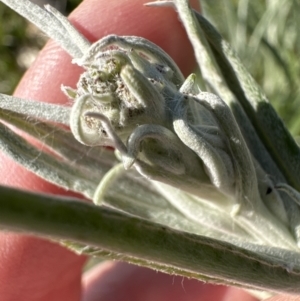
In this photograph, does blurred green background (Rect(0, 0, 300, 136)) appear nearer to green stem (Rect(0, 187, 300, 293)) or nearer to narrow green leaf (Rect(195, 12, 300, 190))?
narrow green leaf (Rect(195, 12, 300, 190))

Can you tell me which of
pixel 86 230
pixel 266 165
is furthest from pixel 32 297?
pixel 86 230

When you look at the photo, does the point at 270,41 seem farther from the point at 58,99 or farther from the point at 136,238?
the point at 136,238

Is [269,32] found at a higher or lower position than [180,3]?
lower

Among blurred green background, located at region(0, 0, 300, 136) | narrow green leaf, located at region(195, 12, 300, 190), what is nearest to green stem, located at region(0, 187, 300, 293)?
narrow green leaf, located at region(195, 12, 300, 190)

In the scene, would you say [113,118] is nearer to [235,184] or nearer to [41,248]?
[235,184]

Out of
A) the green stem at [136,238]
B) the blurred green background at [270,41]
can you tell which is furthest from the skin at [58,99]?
the green stem at [136,238]

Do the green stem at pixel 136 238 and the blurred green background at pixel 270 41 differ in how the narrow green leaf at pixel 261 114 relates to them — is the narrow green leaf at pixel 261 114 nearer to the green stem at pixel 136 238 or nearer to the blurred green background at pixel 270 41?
the green stem at pixel 136 238

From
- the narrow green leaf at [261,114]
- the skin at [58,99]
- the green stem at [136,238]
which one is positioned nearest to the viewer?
the green stem at [136,238]

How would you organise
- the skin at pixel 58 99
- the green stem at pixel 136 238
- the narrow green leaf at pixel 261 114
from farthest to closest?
the skin at pixel 58 99, the narrow green leaf at pixel 261 114, the green stem at pixel 136 238
